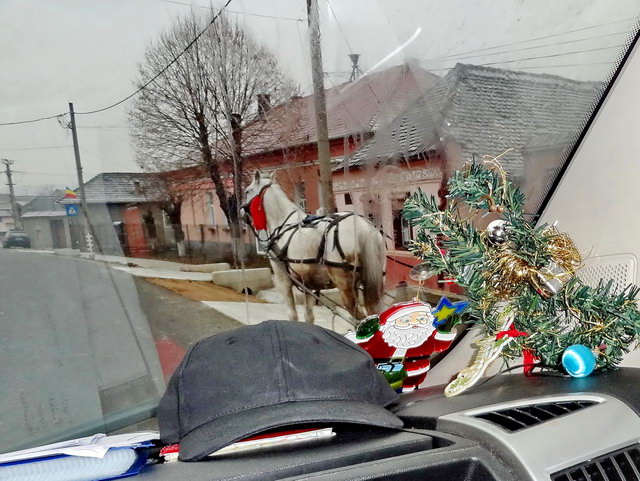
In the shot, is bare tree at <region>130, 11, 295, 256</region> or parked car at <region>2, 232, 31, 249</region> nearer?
parked car at <region>2, 232, 31, 249</region>

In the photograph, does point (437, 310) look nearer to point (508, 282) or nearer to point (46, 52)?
point (508, 282)

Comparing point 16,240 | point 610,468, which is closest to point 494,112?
point 610,468

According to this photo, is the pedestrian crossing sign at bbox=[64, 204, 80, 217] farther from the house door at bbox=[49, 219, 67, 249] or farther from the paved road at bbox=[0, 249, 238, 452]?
the paved road at bbox=[0, 249, 238, 452]

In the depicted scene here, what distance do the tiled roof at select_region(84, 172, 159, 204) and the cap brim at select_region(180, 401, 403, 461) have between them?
112 cm

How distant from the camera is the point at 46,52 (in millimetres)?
1446

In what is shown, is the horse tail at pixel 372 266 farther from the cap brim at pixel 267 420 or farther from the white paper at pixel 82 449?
the white paper at pixel 82 449

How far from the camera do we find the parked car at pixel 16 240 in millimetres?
1510

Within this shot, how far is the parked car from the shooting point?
1.51m

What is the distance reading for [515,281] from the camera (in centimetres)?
94

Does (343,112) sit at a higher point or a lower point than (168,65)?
lower

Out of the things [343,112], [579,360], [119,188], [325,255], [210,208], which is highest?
[343,112]

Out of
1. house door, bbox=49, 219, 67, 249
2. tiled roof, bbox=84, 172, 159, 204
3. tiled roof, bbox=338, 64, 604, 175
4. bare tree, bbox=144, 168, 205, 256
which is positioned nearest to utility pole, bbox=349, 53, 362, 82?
tiled roof, bbox=338, 64, 604, 175

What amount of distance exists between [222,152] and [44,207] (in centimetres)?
63

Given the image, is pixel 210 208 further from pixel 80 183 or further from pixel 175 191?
pixel 80 183
